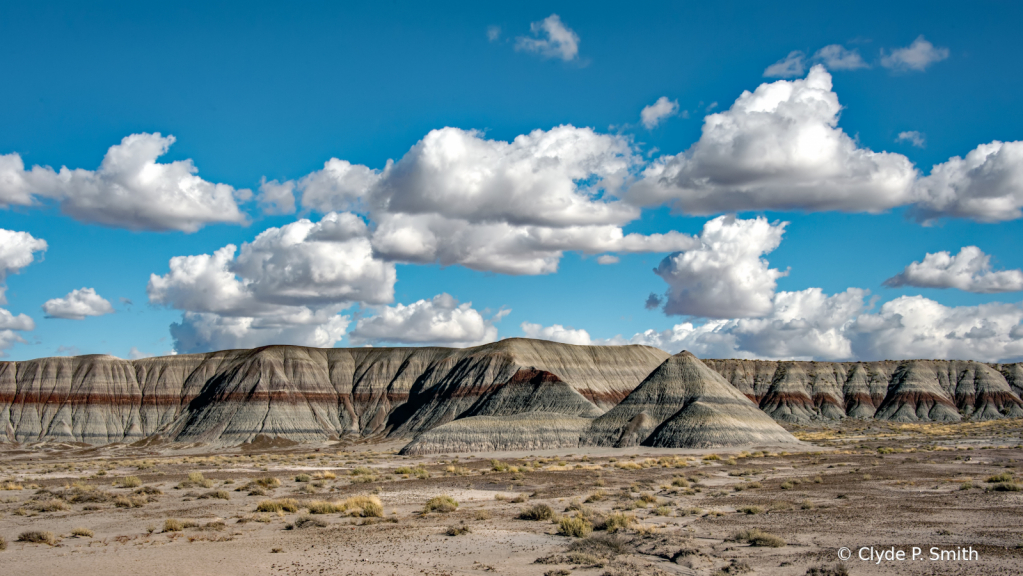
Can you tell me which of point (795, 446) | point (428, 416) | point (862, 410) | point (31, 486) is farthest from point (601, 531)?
point (862, 410)

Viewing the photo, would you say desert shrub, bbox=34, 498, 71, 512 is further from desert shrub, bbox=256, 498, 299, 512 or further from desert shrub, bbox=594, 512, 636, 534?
desert shrub, bbox=594, 512, 636, 534

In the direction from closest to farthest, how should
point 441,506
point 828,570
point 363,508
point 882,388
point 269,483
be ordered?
1. point 828,570
2. point 363,508
3. point 441,506
4. point 269,483
5. point 882,388

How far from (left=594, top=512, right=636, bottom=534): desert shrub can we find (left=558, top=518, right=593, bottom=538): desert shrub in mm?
543

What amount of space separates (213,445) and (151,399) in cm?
2514

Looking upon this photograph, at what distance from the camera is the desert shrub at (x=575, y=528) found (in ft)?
76.0

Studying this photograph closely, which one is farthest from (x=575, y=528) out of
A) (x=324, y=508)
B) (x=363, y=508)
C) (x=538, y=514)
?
(x=324, y=508)

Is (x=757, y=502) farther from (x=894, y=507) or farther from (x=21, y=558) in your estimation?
(x=21, y=558)

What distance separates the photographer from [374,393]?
13650cm

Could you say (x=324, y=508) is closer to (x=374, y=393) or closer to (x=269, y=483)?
(x=269, y=483)

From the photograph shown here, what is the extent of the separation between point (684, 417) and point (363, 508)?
5395 centimetres

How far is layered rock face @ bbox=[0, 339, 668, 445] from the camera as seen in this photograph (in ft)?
391

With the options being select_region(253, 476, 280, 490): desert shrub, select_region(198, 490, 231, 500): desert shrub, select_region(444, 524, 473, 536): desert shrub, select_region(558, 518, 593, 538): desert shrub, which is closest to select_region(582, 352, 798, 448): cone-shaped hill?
select_region(253, 476, 280, 490): desert shrub

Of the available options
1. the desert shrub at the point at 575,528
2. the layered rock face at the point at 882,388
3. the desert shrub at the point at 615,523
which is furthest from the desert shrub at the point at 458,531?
the layered rock face at the point at 882,388

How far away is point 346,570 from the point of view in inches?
745
